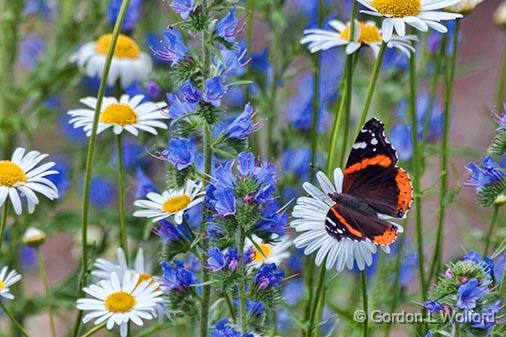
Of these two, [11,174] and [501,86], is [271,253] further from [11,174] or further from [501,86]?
[501,86]

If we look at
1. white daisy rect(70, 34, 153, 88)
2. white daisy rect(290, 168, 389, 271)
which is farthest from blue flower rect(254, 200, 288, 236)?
white daisy rect(70, 34, 153, 88)

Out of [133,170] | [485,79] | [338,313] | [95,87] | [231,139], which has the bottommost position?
[338,313]

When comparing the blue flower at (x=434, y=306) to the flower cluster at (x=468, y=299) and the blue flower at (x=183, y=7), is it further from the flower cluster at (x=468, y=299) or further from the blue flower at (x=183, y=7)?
the blue flower at (x=183, y=7)

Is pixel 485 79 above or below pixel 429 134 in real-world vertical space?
above

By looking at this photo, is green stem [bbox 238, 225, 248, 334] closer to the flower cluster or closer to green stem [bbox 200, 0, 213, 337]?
green stem [bbox 200, 0, 213, 337]

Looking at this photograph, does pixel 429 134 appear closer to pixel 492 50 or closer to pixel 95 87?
pixel 95 87

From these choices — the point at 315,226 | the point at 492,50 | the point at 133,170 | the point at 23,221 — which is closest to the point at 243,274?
the point at 315,226
